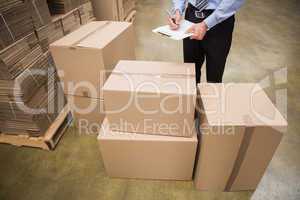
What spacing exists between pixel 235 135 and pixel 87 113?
3.65 ft

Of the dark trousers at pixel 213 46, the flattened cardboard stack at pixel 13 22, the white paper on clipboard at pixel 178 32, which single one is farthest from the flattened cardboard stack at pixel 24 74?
the dark trousers at pixel 213 46

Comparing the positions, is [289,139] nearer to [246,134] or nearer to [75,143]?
[246,134]

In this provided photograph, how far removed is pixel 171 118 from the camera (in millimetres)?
1032

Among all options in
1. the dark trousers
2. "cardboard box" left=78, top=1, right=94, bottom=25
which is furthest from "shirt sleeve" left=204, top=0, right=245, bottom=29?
"cardboard box" left=78, top=1, right=94, bottom=25

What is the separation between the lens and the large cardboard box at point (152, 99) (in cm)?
97

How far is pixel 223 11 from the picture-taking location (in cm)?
104

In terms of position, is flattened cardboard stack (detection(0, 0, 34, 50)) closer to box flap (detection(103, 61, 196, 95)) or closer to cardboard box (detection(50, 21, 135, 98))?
cardboard box (detection(50, 21, 135, 98))

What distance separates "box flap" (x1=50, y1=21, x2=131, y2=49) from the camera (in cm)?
129

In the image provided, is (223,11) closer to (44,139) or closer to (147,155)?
(147,155)

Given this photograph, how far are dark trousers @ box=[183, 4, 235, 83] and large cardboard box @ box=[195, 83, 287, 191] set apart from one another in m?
0.20

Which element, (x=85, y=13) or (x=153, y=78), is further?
(x=85, y=13)

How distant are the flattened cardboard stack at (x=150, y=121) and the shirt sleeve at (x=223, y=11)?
0.27 meters

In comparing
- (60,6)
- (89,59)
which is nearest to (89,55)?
(89,59)

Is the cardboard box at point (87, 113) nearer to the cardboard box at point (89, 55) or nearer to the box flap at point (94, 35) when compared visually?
the cardboard box at point (89, 55)
